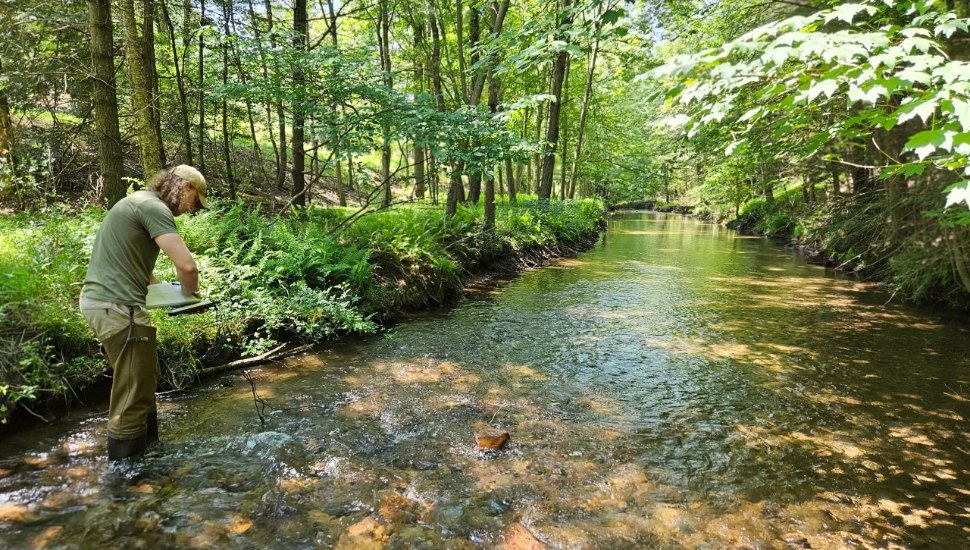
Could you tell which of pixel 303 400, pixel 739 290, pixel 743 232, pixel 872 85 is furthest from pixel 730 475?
pixel 743 232

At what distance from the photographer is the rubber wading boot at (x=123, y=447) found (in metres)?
3.80

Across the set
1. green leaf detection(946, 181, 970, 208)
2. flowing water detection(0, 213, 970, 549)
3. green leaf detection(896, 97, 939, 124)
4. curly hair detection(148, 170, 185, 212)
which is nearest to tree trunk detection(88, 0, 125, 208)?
flowing water detection(0, 213, 970, 549)

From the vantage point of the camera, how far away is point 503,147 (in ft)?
29.6

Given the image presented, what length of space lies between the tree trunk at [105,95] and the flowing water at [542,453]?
148 inches

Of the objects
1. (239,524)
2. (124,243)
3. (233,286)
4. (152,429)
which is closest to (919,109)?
(239,524)

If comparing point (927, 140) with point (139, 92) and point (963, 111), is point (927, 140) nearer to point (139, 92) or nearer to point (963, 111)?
point (963, 111)

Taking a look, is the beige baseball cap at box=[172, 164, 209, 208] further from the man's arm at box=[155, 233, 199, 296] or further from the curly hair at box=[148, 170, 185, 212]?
the man's arm at box=[155, 233, 199, 296]

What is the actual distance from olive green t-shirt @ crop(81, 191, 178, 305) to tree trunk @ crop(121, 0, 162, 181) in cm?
403

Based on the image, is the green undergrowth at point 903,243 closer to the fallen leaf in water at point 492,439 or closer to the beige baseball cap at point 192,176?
the fallen leaf in water at point 492,439

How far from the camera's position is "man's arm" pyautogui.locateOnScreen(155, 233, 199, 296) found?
3.43m

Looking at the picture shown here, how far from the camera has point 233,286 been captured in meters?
6.52

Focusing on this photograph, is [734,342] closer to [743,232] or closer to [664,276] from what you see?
[664,276]

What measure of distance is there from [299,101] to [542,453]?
22.6 feet

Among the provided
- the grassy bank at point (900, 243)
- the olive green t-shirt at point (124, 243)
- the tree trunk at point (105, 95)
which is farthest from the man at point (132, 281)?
the grassy bank at point (900, 243)
